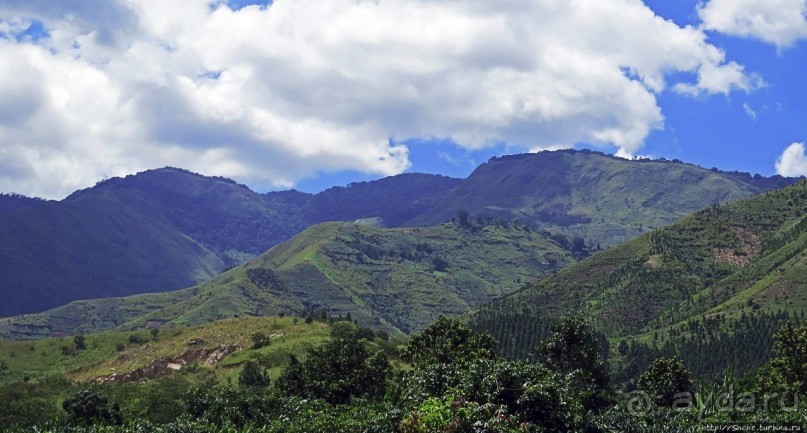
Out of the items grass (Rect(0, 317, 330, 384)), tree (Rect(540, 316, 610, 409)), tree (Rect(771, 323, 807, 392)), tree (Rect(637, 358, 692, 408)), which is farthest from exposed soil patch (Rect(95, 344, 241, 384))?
tree (Rect(771, 323, 807, 392))

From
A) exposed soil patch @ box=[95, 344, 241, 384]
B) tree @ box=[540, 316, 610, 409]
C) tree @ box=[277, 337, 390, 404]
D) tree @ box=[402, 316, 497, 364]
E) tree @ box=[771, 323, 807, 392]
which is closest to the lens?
tree @ box=[540, 316, 610, 409]

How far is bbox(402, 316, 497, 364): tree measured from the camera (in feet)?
292

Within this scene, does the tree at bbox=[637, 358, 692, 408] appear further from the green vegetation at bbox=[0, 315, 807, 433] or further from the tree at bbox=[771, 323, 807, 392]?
the tree at bbox=[771, 323, 807, 392]

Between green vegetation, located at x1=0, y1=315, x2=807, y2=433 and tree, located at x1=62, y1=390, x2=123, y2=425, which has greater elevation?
green vegetation, located at x1=0, y1=315, x2=807, y2=433

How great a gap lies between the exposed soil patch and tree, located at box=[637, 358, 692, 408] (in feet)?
356

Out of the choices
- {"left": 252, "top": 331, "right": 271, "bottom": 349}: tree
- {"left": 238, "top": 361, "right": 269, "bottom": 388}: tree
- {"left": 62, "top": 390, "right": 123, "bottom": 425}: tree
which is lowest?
{"left": 62, "top": 390, "right": 123, "bottom": 425}: tree

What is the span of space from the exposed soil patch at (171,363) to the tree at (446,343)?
91.0m

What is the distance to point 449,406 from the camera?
148 ft

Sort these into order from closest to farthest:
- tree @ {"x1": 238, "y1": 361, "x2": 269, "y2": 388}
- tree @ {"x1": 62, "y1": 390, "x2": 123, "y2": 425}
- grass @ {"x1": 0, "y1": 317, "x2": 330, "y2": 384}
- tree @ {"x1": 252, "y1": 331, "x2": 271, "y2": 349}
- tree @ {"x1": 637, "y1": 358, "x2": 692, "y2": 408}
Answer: tree @ {"x1": 637, "y1": 358, "x2": 692, "y2": 408}, tree @ {"x1": 62, "y1": 390, "x2": 123, "y2": 425}, tree @ {"x1": 238, "y1": 361, "x2": 269, "y2": 388}, grass @ {"x1": 0, "y1": 317, "x2": 330, "y2": 384}, tree @ {"x1": 252, "y1": 331, "x2": 271, "y2": 349}

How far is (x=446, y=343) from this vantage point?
298 ft

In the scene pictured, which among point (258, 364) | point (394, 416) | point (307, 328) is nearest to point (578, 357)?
point (394, 416)

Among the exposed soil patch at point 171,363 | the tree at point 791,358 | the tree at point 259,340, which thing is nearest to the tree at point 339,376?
the tree at point 791,358

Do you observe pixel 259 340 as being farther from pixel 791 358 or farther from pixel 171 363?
pixel 791 358

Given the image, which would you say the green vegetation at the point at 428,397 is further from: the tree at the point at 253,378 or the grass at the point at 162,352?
the grass at the point at 162,352
